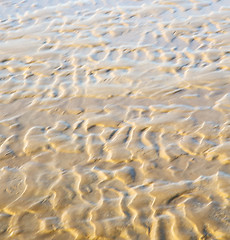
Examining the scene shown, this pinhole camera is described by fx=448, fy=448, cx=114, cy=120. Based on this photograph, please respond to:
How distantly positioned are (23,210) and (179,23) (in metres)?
4.14

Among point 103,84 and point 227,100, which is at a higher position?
point 103,84

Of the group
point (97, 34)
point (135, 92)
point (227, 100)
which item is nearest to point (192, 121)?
point (227, 100)

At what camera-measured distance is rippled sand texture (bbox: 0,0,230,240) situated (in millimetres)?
3287

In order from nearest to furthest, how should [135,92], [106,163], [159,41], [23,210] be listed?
[23,210], [106,163], [135,92], [159,41]

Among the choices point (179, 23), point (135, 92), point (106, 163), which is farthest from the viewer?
point (179, 23)

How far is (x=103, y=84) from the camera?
5.16 m

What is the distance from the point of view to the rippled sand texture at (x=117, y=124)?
3.29m

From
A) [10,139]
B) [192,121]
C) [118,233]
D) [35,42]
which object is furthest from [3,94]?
[118,233]

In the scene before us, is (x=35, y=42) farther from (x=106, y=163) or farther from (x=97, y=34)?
(x=106, y=163)

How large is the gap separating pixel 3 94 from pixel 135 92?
4.97 feet

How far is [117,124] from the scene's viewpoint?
4395mm

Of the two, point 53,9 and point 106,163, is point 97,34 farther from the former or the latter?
point 106,163

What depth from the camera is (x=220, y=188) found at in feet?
11.3

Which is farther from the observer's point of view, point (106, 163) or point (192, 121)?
point (192, 121)
